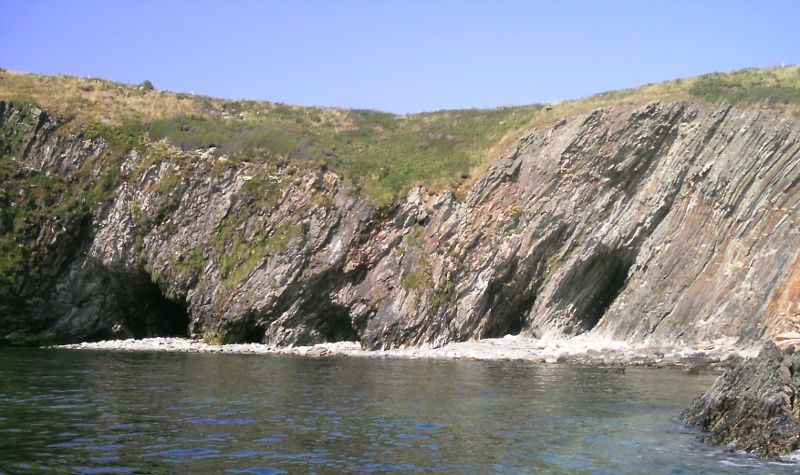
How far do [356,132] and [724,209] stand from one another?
98.9ft

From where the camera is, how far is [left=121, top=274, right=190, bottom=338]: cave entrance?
45.3 metres

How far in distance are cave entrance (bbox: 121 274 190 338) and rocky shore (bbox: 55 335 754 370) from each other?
3518 mm

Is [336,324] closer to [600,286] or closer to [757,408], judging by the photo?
[600,286]

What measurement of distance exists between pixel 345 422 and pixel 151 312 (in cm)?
3410

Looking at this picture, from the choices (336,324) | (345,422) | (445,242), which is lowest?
(336,324)

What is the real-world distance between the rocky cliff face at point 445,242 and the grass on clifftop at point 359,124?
1680 mm

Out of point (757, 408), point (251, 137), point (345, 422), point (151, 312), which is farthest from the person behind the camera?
point (251, 137)

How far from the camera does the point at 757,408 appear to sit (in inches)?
581

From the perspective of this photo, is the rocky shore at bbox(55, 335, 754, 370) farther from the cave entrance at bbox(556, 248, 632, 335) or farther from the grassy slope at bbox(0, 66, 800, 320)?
the grassy slope at bbox(0, 66, 800, 320)

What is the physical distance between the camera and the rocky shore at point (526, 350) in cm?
3195

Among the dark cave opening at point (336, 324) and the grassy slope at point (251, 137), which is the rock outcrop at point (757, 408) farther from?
the grassy slope at point (251, 137)

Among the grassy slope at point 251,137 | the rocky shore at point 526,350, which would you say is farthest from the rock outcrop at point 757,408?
the grassy slope at point 251,137

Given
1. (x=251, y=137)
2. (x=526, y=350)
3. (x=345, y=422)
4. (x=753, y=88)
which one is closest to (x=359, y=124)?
(x=251, y=137)

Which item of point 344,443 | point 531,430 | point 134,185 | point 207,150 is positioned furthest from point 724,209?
point 134,185
